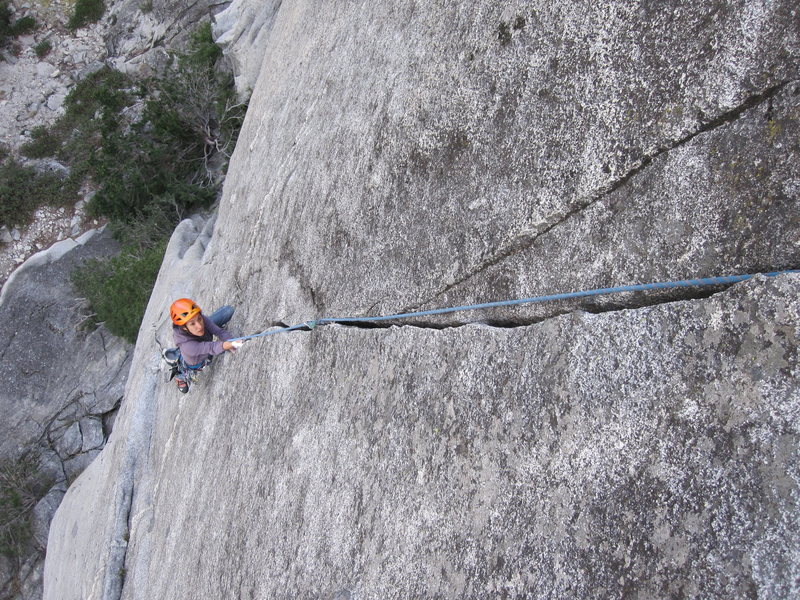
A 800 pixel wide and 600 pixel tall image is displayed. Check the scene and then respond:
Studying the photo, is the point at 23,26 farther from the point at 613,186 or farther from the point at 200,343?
the point at 613,186

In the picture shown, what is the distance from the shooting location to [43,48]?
959 inches

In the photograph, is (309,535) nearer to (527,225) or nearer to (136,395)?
(527,225)

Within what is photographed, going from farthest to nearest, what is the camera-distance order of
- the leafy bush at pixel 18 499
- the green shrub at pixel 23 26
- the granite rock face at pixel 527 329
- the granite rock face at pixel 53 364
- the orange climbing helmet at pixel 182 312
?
the green shrub at pixel 23 26 < the granite rock face at pixel 53 364 < the leafy bush at pixel 18 499 < the orange climbing helmet at pixel 182 312 < the granite rock face at pixel 527 329

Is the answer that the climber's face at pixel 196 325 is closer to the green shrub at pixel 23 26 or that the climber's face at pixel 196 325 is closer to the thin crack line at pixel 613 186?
the thin crack line at pixel 613 186

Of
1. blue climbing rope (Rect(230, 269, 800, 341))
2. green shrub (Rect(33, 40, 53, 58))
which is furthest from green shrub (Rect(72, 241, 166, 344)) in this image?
green shrub (Rect(33, 40, 53, 58))

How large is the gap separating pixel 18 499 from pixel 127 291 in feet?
20.6

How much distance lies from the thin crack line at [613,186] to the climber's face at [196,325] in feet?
10.6

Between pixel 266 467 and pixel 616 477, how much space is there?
3511 millimetres

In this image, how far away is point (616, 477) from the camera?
2.53 m

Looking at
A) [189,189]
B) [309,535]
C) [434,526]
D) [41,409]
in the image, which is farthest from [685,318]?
[41,409]

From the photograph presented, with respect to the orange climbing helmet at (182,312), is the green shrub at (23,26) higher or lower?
higher

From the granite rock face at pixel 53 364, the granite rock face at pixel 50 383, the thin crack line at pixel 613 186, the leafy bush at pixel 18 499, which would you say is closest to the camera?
the thin crack line at pixel 613 186

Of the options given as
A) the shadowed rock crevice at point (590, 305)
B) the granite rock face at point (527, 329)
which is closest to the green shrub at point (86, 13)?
the granite rock face at point (527, 329)

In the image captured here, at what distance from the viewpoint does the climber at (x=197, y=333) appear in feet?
20.5
